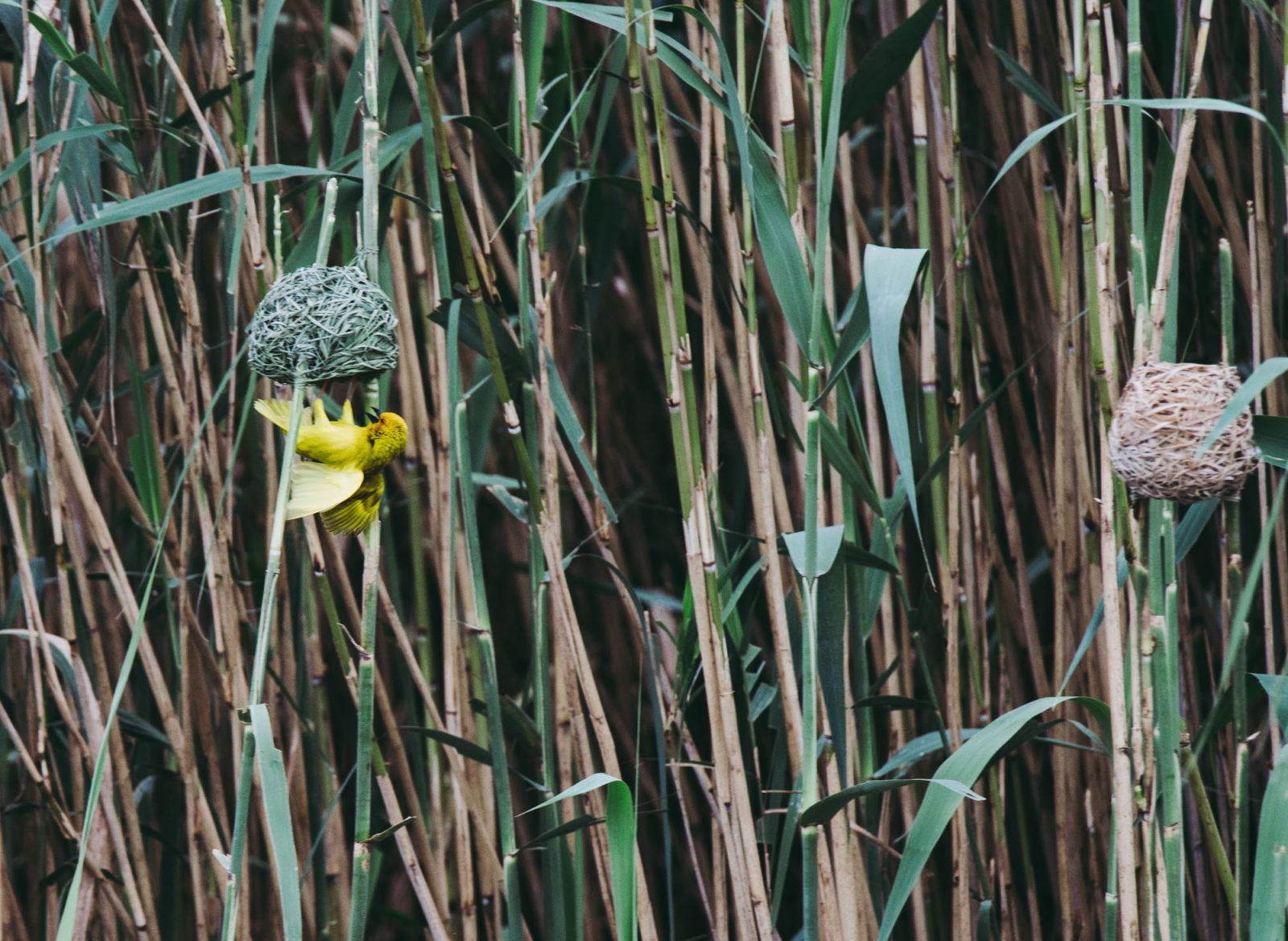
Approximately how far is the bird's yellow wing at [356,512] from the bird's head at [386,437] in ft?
0.04

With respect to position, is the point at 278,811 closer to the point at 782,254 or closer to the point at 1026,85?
the point at 782,254

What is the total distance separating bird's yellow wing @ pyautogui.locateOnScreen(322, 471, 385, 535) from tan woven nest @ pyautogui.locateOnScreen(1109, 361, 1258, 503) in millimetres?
340

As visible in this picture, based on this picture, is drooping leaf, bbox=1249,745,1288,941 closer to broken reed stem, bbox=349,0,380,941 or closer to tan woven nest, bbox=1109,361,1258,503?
tan woven nest, bbox=1109,361,1258,503

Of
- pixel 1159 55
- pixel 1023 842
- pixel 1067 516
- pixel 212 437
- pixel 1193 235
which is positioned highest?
pixel 1159 55

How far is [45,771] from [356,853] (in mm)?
463

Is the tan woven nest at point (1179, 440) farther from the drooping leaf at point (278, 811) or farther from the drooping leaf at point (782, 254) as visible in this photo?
the drooping leaf at point (278, 811)

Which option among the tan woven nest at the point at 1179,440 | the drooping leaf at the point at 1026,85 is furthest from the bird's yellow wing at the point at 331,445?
the drooping leaf at the point at 1026,85

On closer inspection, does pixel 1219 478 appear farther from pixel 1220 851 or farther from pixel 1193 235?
pixel 1193 235

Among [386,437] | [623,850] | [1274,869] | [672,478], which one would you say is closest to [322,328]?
[386,437]

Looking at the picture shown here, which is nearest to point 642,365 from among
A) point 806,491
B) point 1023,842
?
point 1023,842

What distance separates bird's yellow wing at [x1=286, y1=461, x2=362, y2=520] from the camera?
497 millimetres

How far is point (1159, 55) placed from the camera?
112 cm

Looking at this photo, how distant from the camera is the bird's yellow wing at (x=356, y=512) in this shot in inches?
21.2

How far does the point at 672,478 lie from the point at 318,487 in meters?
0.85
